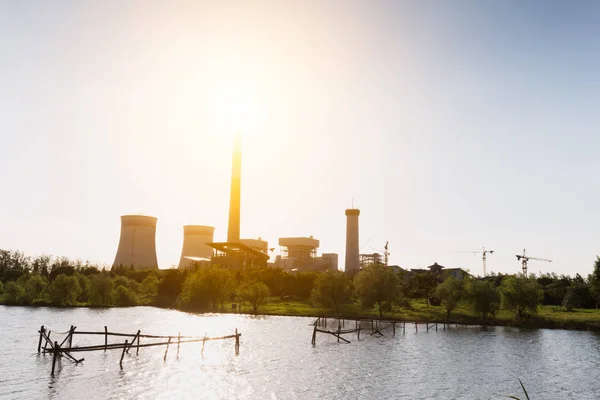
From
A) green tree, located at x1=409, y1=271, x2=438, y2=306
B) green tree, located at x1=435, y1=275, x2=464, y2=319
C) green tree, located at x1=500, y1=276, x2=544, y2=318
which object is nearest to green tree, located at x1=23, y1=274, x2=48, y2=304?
green tree, located at x1=409, y1=271, x2=438, y2=306

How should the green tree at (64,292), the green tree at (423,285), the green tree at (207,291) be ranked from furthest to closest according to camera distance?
1. the green tree at (423,285)
2. the green tree at (64,292)
3. the green tree at (207,291)

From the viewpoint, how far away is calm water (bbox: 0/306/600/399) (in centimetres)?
4031

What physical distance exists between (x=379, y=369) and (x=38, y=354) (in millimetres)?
38280

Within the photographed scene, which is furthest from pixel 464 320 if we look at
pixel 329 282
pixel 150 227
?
pixel 150 227

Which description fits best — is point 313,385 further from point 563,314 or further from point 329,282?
point 563,314

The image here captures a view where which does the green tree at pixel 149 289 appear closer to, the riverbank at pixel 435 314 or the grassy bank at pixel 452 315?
the riverbank at pixel 435 314

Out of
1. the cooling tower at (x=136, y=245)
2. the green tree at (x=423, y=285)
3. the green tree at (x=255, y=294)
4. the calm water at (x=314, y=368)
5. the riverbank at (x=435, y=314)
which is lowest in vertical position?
the calm water at (x=314, y=368)

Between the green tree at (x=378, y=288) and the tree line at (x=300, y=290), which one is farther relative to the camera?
the green tree at (x=378, y=288)

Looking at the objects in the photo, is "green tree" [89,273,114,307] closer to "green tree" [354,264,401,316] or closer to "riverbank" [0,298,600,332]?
"riverbank" [0,298,600,332]

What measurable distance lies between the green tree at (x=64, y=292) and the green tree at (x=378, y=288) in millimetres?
76797

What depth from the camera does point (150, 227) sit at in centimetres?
19650

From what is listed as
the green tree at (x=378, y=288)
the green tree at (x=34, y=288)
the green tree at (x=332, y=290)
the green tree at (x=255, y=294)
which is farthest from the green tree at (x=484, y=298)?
the green tree at (x=34, y=288)

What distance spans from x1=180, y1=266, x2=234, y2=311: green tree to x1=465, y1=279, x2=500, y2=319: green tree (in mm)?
61651

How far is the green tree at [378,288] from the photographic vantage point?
356ft
